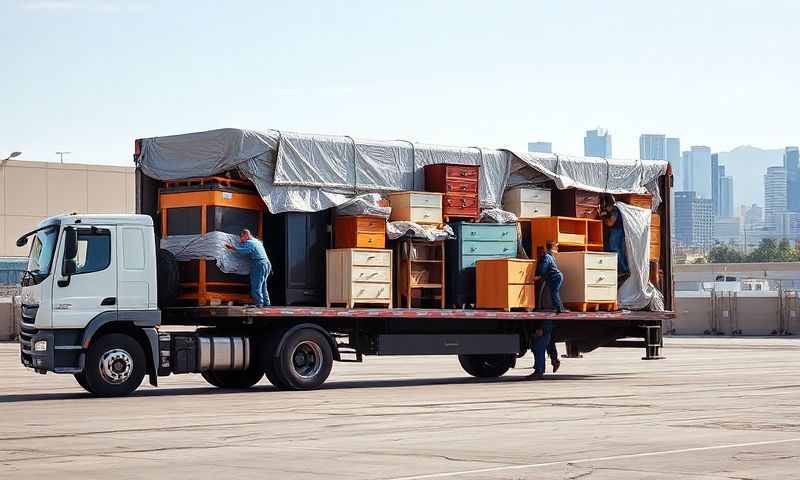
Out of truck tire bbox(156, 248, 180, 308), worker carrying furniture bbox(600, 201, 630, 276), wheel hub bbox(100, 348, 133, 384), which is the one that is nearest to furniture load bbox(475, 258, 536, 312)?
worker carrying furniture bbox(600, 201, 630, 276)

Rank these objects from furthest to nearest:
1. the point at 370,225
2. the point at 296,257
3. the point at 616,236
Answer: the point at 616,236, the point at 370,225, the point at 296,257

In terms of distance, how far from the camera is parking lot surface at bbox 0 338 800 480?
1204cm

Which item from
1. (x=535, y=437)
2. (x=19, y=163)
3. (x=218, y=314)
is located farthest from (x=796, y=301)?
(x=535, y=437)

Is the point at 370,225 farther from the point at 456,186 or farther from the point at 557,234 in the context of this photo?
the point at 557,234

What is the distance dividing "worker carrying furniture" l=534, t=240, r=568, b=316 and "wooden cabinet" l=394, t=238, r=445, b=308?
6.43 ft

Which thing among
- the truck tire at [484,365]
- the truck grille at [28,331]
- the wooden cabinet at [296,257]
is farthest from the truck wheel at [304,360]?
the truck tire at [484,365]

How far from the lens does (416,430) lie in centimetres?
1555

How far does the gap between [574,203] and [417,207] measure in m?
4.03

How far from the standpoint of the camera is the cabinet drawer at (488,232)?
83.4 feet

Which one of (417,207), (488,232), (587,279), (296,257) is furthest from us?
(587,279)

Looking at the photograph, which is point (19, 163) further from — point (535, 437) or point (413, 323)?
point (535, 437)

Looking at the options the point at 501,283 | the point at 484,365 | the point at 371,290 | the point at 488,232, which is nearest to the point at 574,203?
the point at 488,232

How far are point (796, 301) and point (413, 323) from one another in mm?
48346

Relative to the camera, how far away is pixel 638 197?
28.6m
